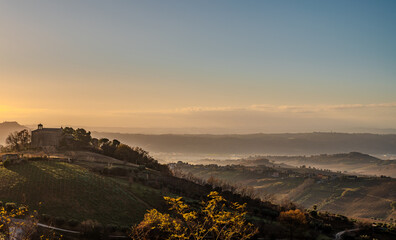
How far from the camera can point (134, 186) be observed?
5844 centimetres

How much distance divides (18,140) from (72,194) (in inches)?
2332

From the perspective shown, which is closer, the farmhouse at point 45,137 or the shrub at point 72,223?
the shrub at point 72,223

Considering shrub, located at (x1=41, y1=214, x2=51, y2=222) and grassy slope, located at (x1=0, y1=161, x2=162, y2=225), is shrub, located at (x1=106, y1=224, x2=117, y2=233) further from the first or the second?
shrub, located at (x1=41, y1=214, x2=51, y2=222)

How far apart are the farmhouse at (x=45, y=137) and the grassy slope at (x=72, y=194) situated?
40.1 meters

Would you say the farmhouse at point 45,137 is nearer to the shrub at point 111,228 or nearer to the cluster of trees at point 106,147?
the cluster of trees at point 106,147

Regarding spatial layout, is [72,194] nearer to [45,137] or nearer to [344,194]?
[45,137]

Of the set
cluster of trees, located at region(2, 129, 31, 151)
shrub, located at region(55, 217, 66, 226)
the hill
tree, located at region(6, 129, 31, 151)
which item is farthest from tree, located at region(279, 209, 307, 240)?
the hill

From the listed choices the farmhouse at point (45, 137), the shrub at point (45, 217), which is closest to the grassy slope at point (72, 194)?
the shrub at point (45, 217)

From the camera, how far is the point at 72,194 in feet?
148

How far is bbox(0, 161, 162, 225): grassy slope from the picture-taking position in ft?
134

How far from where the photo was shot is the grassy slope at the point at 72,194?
1607 inches

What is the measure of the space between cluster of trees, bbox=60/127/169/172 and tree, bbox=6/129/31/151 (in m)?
9.56

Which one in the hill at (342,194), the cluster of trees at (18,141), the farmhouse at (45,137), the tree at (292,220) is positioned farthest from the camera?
the hill at (342,194)

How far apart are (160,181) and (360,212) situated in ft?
336
